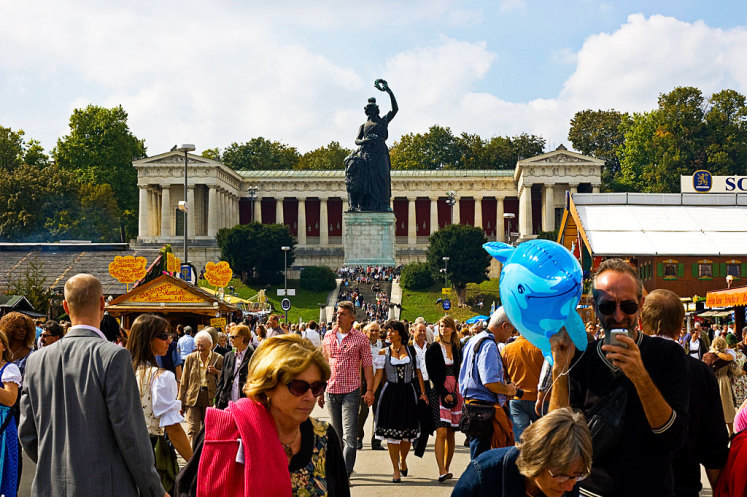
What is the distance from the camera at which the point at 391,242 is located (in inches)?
1901

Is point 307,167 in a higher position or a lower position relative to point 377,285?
higher

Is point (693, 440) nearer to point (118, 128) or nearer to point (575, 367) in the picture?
point (575, 367)

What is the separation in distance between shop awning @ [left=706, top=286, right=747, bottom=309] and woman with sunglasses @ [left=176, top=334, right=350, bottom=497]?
1718 centimetres

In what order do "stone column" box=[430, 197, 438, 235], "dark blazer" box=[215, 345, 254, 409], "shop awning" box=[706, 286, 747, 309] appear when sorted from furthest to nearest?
"stone column" box=[430, 197, 438, 235]
"shop awning" box=[706, 286, 747, 309]
"dark blazer" box=[215, 345, 254, 409]

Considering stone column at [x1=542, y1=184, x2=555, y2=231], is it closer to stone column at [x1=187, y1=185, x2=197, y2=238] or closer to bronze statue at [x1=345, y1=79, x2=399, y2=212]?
stone column at [x1=187, y1=185, x2=197, y2=238]

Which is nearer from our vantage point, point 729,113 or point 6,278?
point 6,278

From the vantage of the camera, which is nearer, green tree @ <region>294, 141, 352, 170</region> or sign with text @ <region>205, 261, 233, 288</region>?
sign with text @ <region>205, 261, 233, 288</region>

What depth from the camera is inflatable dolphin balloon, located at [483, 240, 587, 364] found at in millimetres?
3822

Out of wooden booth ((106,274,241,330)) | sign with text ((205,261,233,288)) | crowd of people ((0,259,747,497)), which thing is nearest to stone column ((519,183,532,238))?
sign with text ((205,261,233,288))

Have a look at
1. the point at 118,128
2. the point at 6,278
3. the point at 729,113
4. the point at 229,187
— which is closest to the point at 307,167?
the point at 229,187

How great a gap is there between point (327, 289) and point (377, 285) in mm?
7817

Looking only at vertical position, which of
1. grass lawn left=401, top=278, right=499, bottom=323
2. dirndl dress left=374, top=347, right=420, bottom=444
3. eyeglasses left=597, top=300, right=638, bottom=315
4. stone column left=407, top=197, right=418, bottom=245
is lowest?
grass lawn left=401, top=278, right=499, bottom=323

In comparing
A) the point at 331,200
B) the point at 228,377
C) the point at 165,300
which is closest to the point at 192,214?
the point at 331,200

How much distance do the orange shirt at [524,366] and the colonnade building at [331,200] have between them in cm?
8166
